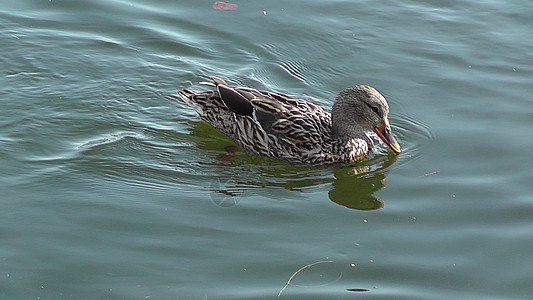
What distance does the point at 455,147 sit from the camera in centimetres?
940

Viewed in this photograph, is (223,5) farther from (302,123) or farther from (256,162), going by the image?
(256,162)

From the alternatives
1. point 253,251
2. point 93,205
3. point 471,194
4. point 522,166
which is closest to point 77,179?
point 93,205

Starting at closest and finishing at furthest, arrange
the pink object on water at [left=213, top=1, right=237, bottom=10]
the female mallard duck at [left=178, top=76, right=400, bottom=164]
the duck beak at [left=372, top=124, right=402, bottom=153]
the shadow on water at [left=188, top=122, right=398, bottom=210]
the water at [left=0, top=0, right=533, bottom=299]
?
the water at [left=0, top=0, right=533, bottom=299], the shadow on water at [left=188, top=122, right=398, bottom=210], the duck beak at [left=372, top=124, right=402, bottom=153], the female mallard duck at [left=178, top=76, right=400, bottom=164], the pink object on water at [left=213, top=1, right=237, bottom=10]

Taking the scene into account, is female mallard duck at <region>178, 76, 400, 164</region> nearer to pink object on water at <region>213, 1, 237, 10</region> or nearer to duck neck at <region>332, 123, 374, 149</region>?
duck neck at <region>332, 123, 374, 149</region>

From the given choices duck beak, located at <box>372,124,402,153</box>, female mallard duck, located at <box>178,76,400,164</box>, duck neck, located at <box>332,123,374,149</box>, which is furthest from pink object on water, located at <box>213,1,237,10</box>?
duck beak, located at <box>372,124,402,153</box>

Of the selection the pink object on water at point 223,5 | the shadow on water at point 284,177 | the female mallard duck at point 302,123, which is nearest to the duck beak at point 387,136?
the female mallard duck at point 302,123

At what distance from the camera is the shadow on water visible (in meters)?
8.45

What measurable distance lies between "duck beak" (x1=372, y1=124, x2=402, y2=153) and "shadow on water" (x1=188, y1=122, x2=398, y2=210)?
169 mm

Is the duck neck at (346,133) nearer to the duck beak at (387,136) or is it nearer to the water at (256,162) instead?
the duck beak at (387,136)

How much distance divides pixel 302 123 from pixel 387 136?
36.8 inches

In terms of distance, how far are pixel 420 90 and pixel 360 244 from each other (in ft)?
12.1

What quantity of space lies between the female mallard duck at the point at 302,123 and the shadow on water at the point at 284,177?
13 cm

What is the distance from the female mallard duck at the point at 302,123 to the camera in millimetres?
9422

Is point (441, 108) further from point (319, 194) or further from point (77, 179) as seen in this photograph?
point (77, 179)
